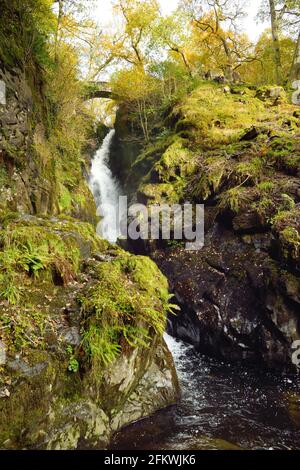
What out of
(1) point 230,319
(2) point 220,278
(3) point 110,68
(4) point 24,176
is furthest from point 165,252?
(3) point 110,68

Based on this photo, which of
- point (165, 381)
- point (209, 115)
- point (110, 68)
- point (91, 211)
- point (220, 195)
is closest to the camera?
point (165, 381)

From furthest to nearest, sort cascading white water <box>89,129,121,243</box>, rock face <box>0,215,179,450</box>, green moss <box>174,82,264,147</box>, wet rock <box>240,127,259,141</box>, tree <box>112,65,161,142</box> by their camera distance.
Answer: tree <box>112,65,161,142</box> < cascading white water <box>89,129,121,243</box> < green moss <box>174,82,264,147</box> < wet rock <box>240,127,259,141</box> < rock face <box>0,215,179,450</box>

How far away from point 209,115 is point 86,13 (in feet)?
22.1

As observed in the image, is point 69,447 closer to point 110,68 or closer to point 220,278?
point 220,278

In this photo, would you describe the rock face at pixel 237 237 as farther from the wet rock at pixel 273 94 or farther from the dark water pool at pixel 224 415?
the wet rock at pixel 273 94

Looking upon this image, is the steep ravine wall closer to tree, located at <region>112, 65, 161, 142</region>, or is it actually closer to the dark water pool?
the dark water pool

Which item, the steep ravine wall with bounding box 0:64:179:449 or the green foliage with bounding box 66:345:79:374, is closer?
the steep ravine wall with bounding box 0:64:179:449

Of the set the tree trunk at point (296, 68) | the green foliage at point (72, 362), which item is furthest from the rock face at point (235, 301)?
the tree trunk at point (296, 68)

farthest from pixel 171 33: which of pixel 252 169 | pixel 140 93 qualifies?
pixel 252 169

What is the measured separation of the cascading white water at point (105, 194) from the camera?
1343 cm

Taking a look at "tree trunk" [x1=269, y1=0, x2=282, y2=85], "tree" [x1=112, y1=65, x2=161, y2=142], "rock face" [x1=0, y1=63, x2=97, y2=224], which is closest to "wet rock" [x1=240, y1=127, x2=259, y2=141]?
"tree" [x1=112, y1=65, x2=161, y2=142]

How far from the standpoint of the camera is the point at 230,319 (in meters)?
7.42

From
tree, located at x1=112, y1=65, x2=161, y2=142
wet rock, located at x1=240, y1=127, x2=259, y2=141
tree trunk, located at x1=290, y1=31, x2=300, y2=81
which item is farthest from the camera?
tree, located at x1=112, y1=65, x2=161, y2=142

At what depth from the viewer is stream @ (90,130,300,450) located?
4.44m
